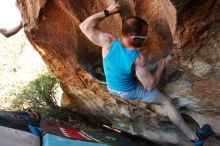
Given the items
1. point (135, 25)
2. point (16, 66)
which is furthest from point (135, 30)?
point (16, 66)

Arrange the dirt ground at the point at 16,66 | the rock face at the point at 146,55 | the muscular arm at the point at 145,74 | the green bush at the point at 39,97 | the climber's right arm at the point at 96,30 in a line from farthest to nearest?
1. the dirt ground at the point at 16,66
2. the green bush at the point at 39,97
3. the climber's right arm at the point at 96,30
4. the muscular arm at the point at 145,74
5. the rock face at the point at 146,55

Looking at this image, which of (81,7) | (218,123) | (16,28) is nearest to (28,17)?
(16,28)

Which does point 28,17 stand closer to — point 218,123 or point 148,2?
point 148,2

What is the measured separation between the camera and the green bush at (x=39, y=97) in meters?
8.51

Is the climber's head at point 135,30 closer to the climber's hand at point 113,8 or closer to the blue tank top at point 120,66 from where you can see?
the blue tank top at point 120,66

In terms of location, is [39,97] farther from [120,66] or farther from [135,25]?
[135,25]

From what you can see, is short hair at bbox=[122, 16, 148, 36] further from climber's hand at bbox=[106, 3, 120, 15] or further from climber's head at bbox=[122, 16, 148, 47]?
climber's hand at bbox=[106, 3, 120, 15]

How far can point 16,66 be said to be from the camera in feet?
39.5

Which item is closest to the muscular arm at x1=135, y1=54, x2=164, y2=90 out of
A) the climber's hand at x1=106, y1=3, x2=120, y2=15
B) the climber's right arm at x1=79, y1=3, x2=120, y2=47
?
the climber's right arm at x1=79, y1=3, x2=120, y2=47

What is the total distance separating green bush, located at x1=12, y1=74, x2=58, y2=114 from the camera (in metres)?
8.51

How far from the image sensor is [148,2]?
4.80 m

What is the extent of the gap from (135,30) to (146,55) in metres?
1.09

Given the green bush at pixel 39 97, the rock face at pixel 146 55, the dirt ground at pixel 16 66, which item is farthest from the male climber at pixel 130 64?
the dirt ground at pixel 16 66

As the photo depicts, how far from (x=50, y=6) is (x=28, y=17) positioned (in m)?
0.40
